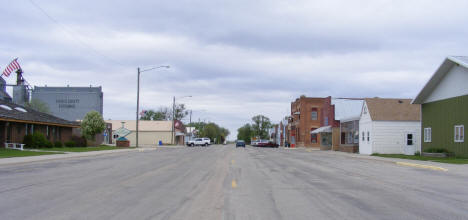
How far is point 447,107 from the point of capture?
3391 cm

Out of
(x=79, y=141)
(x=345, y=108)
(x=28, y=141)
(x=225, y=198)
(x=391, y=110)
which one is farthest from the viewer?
(x=345, y=108)

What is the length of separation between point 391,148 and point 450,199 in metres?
32.0

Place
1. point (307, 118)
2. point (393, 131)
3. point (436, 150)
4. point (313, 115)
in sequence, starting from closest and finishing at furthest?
point (436, 150) → point (393, 131) → point (307, 118) → point (313, 115)

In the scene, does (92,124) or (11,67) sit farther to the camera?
(92,124)

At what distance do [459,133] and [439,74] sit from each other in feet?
16.5

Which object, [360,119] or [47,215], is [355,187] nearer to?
[47,215]

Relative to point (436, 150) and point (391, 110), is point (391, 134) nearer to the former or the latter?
point (391, 110)

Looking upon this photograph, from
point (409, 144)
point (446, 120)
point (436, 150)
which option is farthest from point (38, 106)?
point (446, 120)

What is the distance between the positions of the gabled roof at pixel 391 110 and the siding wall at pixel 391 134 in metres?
0.46

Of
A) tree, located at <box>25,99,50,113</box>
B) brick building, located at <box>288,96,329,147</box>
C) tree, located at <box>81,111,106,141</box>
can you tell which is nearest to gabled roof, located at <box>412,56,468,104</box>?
tree, located at <box>81,111,106,141</box>

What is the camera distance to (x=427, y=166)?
81.5ft

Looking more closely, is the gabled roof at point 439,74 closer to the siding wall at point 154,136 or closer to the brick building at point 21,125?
the brick building at point 21,125

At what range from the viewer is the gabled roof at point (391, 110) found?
42438 millimetres

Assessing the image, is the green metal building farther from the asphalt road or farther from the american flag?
the american flag
